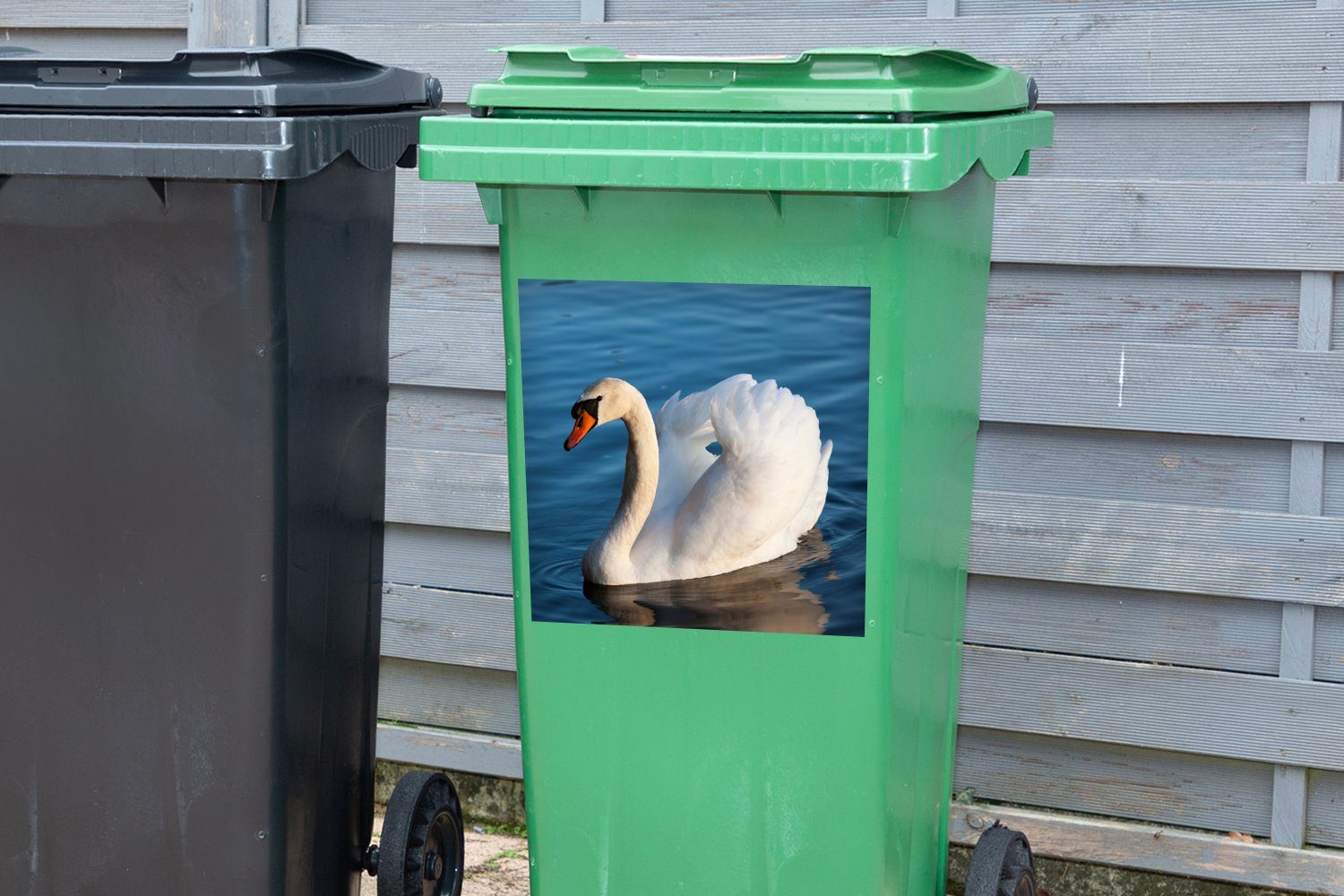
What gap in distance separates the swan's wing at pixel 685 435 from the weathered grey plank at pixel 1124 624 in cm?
117

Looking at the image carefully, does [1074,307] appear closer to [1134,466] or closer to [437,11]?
[1134,466]

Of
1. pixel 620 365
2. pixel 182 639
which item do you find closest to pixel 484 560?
pixel 182 639

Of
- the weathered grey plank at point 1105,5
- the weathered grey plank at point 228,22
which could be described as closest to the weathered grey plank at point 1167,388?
the weathered grey plank at point 1105,5

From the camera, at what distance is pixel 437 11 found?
A: 11.0ft

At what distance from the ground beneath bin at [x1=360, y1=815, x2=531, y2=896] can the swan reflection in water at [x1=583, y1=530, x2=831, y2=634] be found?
113 cm

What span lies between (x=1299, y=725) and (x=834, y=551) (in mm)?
1384

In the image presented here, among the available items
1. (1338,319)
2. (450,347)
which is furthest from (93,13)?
(1338,319)

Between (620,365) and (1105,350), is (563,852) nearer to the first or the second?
(620,365)

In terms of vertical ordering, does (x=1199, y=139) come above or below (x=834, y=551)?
above

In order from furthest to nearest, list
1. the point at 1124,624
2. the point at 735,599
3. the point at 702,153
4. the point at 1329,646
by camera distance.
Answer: the point at 1124,624
the point at 1329,646
the point at 735,599
the point at 702,153

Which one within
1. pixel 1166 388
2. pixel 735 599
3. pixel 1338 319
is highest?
pixel 1338 319

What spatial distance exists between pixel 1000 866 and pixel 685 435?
3.04 ft

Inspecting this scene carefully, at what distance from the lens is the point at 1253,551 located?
9.77 ft

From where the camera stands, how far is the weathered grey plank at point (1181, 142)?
2.89 m
